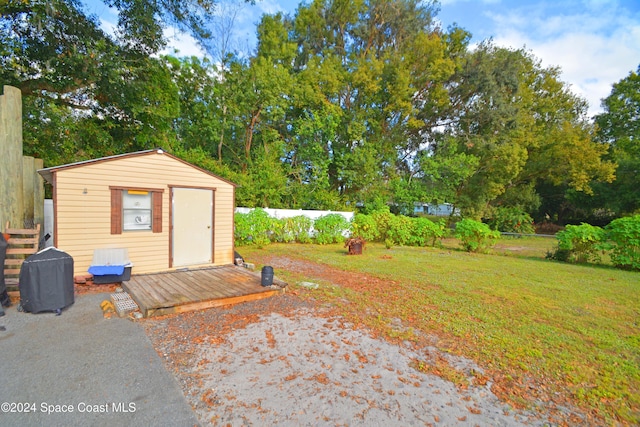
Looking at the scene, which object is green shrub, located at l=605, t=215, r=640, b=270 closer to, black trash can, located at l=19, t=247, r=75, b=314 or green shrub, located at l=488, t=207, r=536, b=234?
green shrub, located at l=488, t=207, r=536, b=234

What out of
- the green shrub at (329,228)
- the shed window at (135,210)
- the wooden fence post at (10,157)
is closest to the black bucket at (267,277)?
the shed window at (135,210)

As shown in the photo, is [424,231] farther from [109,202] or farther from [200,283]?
[109,202]

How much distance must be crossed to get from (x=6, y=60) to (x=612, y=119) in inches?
1300

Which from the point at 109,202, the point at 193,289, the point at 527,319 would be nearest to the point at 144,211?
the point at 109,202

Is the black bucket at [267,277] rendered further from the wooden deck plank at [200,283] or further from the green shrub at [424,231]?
the green shrub at [424,231]

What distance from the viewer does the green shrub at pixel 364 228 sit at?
12.0 m

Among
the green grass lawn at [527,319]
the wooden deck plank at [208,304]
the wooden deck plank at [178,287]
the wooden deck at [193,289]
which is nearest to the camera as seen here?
the green grass lawn at [527,319]

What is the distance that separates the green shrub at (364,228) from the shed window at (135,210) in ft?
25.9

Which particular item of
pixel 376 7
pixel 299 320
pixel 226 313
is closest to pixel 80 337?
pixel 226 313

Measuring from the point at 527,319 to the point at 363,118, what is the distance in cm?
1456

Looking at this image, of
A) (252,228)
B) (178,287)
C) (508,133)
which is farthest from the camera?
(508,133)

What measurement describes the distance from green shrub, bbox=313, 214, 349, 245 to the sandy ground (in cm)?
790

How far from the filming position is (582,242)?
887 centimetres

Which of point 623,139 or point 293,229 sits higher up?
point 623,139
